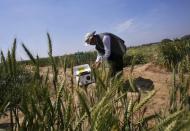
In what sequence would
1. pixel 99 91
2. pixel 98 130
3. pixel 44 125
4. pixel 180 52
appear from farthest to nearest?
pixel 180 52, pixel 99 91, pixel 44 125, pixel 98 130

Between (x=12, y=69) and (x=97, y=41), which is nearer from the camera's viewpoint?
(x=12, y=69)

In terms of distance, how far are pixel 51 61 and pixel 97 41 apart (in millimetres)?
4973

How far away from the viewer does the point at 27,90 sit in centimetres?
147

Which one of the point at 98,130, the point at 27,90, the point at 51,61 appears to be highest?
the point at 51,61

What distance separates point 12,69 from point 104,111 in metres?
0.52

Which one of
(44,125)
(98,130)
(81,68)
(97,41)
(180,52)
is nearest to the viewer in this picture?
(98,130)

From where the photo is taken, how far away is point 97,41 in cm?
652

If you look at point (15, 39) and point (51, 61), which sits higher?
point (15, 39)

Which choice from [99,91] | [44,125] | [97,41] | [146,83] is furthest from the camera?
[146,83]

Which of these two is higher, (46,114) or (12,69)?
(12,69)

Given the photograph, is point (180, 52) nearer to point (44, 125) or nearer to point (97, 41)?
point (97, 41)

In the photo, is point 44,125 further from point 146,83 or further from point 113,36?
point 146,83

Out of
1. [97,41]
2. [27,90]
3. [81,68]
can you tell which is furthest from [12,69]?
[97,41]

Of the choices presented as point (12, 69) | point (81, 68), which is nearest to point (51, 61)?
point (12, 69)
